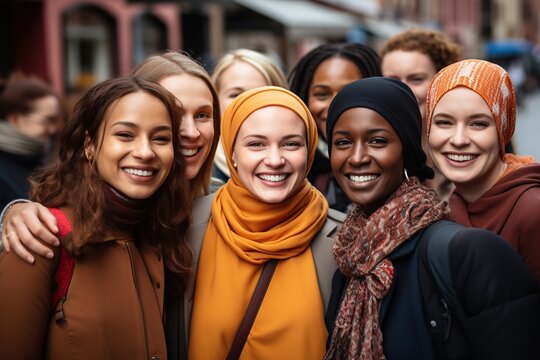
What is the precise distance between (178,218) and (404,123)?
3.34ft

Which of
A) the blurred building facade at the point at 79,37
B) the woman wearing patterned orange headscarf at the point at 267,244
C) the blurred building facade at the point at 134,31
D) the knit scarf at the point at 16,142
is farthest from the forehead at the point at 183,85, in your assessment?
the blurred building facade at the point at 79,37

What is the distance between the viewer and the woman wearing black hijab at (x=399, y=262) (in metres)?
2.48

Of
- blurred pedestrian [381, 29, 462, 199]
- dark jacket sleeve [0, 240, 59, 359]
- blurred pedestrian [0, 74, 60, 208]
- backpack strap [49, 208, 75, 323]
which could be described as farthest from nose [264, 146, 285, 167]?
blurred pedestrian [0, 74, 60, 208]

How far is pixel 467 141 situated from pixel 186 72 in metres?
1.39

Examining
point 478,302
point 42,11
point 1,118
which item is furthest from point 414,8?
point 478,302

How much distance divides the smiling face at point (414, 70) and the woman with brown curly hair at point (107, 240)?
6.27 feet

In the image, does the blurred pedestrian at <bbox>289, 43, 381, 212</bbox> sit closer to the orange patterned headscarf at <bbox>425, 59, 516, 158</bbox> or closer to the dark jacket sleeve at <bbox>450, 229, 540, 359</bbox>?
the orange patterned headscarf at <bbox>425, 59, 516, 158</bbox>

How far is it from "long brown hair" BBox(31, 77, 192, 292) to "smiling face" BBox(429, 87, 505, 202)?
1067 mm

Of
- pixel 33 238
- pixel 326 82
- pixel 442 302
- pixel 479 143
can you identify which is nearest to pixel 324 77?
pixel 326 82

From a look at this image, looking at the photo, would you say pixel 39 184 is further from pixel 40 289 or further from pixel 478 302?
pixel 478 302

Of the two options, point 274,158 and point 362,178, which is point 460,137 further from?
point 274,158

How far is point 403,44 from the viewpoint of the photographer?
4.68 m

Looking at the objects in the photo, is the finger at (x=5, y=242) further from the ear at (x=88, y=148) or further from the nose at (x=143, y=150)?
the nose at (x=143, y=150)

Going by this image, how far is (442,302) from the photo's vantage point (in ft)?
8.44
